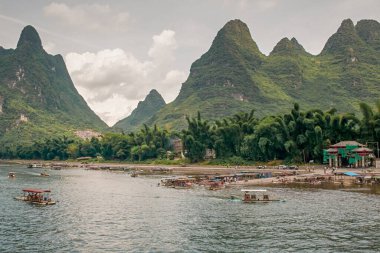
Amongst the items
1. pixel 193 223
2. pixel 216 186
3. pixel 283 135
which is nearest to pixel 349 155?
pixel 283 135

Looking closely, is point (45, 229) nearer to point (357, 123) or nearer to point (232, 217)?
point (232, 217)

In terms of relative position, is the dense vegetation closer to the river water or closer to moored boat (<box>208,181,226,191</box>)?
moored boat (<box>208,181,226,191</box>)

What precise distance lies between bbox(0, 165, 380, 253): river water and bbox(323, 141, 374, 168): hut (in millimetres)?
35455

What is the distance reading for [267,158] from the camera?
458ft

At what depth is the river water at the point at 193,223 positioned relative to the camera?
41.2 metres

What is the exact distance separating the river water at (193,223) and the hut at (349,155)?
35.5 metres

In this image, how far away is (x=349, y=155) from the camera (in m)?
113

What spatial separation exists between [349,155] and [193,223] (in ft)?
243

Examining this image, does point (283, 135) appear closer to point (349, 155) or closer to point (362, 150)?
point (349, 155)

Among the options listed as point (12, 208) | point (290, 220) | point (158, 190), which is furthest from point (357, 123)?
point (12, 208)

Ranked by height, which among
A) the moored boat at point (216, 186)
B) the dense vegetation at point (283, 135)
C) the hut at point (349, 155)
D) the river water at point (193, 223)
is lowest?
the river water at point (193, 223)

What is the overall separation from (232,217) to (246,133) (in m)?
95.2

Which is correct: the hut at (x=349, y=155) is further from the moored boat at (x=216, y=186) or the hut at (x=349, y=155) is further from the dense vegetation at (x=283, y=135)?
the moored boat at (x=216, y=186)

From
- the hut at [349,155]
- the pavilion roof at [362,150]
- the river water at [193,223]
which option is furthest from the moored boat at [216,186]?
the pavilion roof at [362,150]
